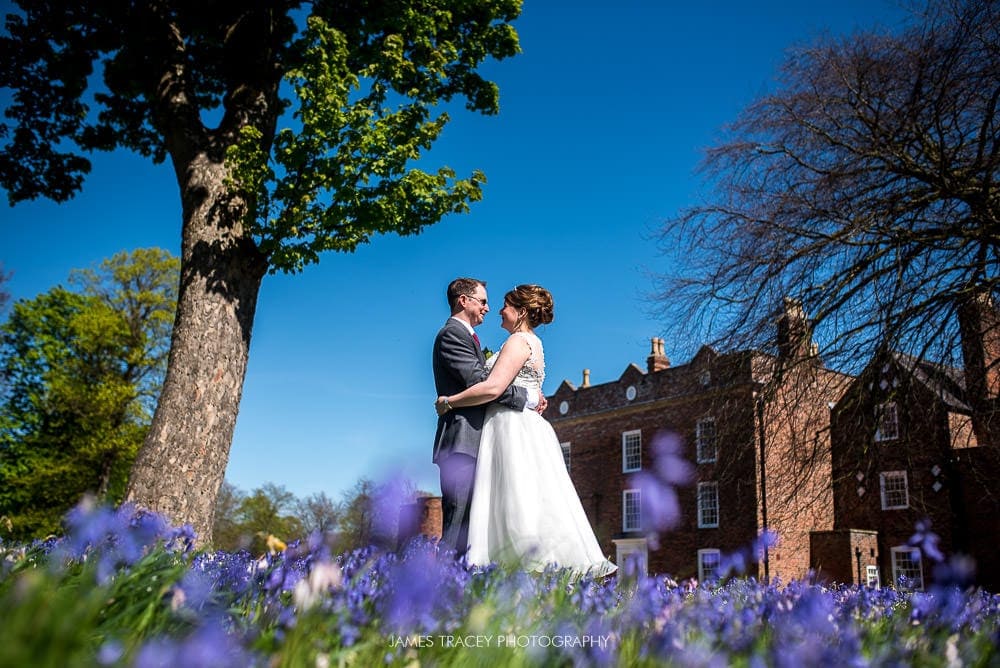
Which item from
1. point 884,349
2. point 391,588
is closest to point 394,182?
point 884,349

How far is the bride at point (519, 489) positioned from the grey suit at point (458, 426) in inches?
2.7

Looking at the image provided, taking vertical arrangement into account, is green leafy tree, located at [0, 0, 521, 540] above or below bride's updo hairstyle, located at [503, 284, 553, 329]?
above

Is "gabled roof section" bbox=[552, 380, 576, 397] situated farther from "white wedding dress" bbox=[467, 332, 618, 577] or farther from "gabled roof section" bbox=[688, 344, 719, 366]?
"white wedding dress" bbox=[467, 332, 618, 577]

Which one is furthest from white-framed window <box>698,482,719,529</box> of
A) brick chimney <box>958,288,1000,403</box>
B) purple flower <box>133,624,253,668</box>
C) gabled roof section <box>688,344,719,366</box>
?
purple flower <box>133,624,253,668</box>

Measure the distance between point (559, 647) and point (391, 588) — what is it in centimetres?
62

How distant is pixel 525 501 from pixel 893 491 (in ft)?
85.1

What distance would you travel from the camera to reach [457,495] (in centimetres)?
457

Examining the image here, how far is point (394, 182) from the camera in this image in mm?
8984

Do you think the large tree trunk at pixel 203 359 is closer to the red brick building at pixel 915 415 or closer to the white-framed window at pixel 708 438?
the white-framed window at pixel 708 438

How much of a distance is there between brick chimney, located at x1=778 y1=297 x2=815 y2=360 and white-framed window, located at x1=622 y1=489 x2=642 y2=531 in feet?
77.9

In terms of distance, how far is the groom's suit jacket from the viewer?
464 centimetres

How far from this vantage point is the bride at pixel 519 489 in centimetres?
433

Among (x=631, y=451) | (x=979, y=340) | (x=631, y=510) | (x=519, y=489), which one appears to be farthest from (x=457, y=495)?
(x=631, y=451)

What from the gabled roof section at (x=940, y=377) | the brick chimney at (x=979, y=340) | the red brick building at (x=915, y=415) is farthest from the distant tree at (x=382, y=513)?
the brick chimney at (x=979, y=340)
